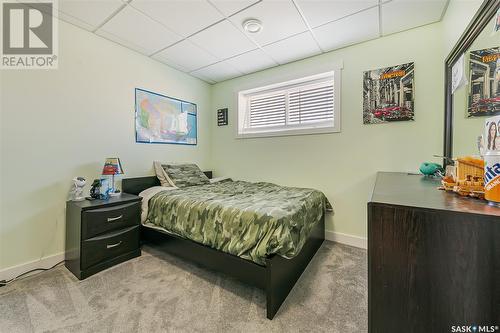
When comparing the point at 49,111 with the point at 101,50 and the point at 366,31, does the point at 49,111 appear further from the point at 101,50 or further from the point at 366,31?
the point at 366,31

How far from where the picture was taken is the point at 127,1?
70.4 inches

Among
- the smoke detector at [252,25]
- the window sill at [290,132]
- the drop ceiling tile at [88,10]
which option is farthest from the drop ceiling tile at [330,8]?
the drop ceiling tile at [88,10]

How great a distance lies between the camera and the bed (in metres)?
1.41

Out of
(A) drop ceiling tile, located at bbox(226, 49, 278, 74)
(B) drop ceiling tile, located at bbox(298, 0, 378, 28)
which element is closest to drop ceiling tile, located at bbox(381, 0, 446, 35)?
(B) drop ceiling tile, located at bbox(298, 0, 378, 28)

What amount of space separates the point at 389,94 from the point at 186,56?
258 cm

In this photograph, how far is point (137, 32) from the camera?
2.23 meters

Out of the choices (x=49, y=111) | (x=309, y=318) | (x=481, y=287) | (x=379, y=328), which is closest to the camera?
(x=481, y=287)

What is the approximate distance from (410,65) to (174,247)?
10.3 ft

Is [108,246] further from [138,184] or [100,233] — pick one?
[138,184]

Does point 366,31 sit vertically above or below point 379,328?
above

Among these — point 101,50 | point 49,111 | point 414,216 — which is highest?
point 101,50

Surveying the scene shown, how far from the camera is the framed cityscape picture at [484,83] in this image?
1.06 meters

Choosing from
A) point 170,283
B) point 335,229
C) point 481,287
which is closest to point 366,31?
point 335,229

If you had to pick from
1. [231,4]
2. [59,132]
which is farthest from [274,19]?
[59,132]
